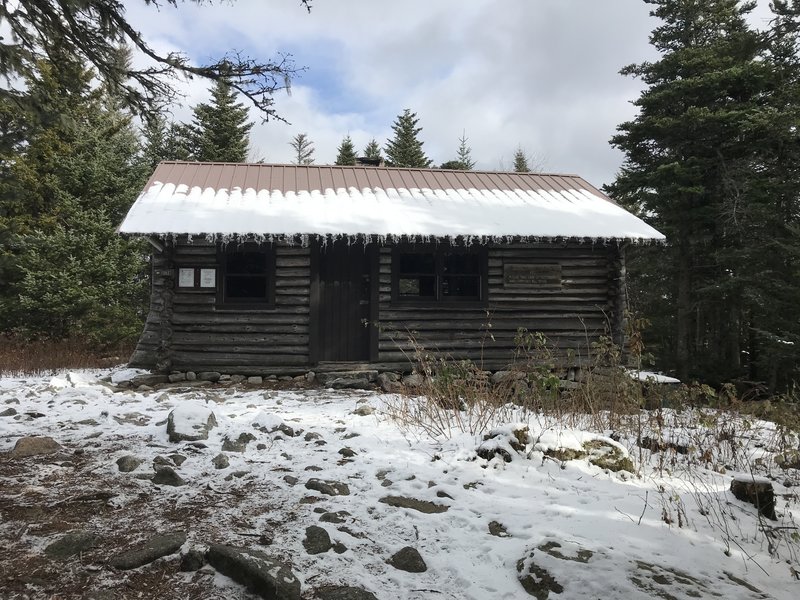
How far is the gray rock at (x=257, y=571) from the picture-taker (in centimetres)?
231

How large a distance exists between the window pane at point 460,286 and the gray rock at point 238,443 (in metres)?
6.34

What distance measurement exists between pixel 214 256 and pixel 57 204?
8784 mm

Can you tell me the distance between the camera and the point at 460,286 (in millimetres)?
10727

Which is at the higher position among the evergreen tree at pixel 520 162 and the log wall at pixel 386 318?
the evergreen tree at pixel 520 162

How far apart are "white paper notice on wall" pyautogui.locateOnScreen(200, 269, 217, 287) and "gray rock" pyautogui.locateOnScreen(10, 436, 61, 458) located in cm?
514

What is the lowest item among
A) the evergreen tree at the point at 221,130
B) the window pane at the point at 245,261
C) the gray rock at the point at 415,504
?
the gray rock at the point at 415,504

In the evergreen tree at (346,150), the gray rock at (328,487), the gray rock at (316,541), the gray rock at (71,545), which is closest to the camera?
the gray rock at (71,545)

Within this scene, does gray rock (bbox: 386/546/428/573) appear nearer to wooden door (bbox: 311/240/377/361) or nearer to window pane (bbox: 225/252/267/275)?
wooden door (bbox: 311/240/377/361)

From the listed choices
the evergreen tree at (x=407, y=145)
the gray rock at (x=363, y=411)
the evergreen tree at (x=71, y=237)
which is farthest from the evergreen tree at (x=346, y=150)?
the gray rock at (x=363, y=411)

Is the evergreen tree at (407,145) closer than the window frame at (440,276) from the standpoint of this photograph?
No

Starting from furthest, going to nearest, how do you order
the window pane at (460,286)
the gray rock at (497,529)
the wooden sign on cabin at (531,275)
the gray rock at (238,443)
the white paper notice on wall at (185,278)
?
the window pane at (460,286) → the wooden sign on cabin at (531,275) → the white paper notice on wall at (185,278) → the gray rock at (238,443) → the gray rock at (497,529)

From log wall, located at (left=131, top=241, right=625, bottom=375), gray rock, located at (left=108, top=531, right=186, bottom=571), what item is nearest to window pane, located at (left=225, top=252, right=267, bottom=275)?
log wall, located at (left=131, top=241, right=625, bottom=375)

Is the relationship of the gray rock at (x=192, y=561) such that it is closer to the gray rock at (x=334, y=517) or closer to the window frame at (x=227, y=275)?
the gray rock at (x=334, y=517)

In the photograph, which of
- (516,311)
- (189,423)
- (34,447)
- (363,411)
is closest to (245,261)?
(363,411)
